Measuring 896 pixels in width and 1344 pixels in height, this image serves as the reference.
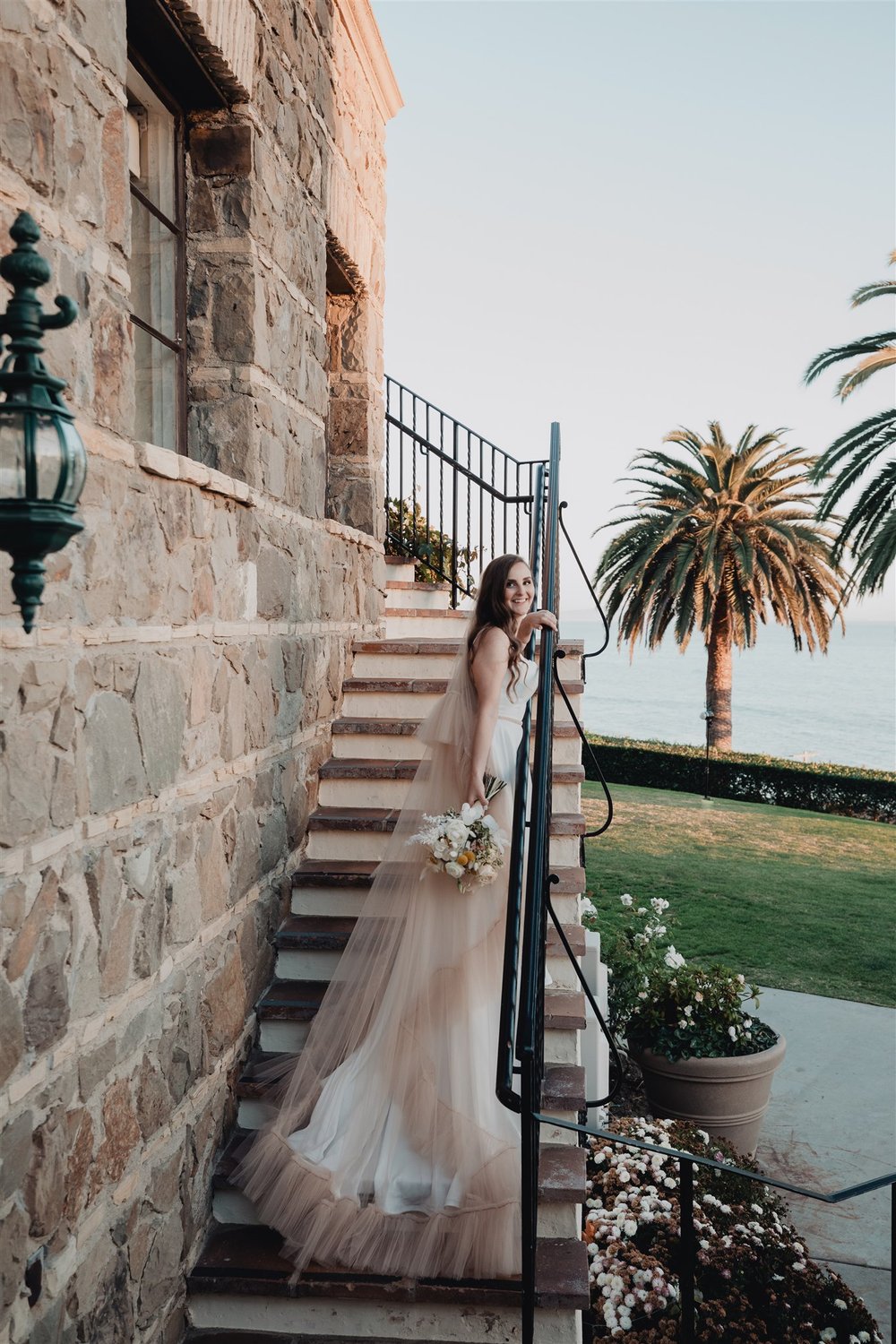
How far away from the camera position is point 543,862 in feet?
9.69

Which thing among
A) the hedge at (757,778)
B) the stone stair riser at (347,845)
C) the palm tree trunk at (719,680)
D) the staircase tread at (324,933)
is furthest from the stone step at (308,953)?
the palm tree trunk at (719,680)

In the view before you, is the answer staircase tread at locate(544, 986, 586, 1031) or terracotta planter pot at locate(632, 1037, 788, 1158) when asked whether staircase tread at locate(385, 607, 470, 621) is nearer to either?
terracotta planter pot at locate(632, 1037, 788, 1158)

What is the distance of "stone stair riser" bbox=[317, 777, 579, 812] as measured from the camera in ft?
15.5

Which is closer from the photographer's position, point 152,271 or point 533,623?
point 152,271

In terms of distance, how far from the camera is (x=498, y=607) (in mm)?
4008

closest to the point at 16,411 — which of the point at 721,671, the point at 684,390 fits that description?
the point at 721,671

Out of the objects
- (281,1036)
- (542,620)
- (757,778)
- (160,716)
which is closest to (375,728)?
(542,620)

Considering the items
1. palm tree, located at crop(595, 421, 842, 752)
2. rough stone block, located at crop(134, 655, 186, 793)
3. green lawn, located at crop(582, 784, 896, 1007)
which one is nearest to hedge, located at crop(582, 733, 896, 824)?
green lawn, located at crop(582, 784, 896, 1007)

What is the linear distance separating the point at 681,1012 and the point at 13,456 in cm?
470

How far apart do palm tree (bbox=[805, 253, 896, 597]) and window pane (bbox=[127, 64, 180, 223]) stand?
9.76m

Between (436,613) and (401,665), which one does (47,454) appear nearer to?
(401,665)

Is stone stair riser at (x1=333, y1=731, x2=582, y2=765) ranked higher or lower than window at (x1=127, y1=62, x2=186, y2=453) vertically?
lower

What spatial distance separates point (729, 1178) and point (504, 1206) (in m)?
1.73

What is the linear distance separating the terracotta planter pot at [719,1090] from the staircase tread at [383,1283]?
213cm
